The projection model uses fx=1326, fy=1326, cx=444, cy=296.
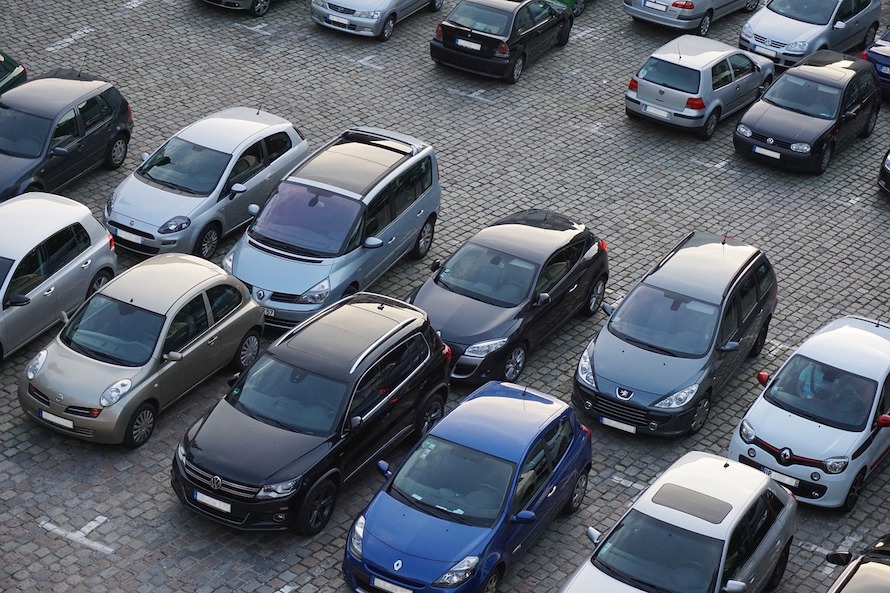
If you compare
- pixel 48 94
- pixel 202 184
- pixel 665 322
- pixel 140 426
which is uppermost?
pixel 48 94

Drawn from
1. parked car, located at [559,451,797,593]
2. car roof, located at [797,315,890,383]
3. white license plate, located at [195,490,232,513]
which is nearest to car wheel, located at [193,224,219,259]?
white license plate, located at [195,490,232,513]

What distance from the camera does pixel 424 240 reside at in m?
20.4

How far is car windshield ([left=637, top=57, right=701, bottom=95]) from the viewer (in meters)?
24.2

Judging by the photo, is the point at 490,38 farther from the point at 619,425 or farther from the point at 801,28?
the point at 619,425

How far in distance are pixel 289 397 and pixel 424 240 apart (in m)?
5.78

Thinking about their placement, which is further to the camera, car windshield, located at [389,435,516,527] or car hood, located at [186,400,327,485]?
car hood, located at [186,400,327,485]

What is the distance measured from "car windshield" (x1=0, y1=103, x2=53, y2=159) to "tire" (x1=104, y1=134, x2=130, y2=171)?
1.29m

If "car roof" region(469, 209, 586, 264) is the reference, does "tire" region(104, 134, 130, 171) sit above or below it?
below

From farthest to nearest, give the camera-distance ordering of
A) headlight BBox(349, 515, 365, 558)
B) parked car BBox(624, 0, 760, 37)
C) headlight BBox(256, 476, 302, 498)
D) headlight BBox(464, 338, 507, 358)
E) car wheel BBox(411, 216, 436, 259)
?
parked car BBox(624, 0, 760, 37) → car wheel BBox(411, 216, 436, 259) → headlight BBox(464, 338, 507, 358) → headlight BBox(256, 476, 302, 498) → headlight BBox(349, 515, 365, 558)

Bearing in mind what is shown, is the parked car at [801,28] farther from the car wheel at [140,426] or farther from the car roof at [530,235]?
the car wheel at [140,426]

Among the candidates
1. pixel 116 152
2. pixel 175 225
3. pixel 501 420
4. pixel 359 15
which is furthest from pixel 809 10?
pixel 501 420

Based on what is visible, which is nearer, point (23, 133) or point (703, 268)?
point (703, 268)

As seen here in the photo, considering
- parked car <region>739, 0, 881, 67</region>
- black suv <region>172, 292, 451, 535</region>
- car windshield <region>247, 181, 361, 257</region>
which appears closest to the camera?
black suv <region>172, 292, 451, 535</region>

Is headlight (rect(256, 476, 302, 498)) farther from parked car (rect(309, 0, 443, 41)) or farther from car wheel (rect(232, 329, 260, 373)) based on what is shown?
parked car (rect(309, 0, 443, 41))
